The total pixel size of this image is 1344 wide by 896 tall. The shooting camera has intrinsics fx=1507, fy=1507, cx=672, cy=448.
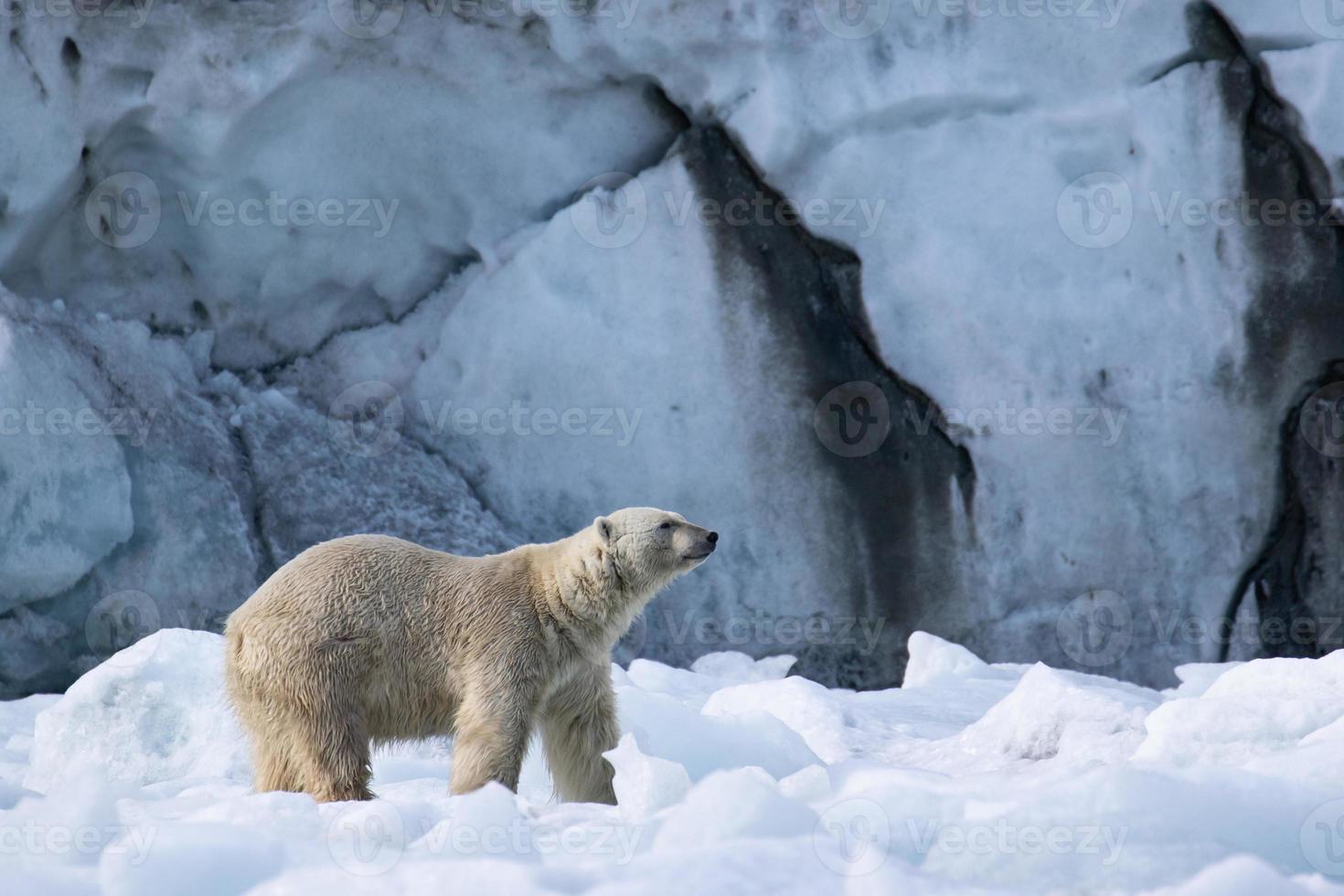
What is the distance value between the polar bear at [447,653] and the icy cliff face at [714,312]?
9.99ft

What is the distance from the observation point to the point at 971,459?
25.9ft

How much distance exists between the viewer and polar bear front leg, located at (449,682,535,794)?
447cm

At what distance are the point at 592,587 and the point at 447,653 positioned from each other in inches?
19.8

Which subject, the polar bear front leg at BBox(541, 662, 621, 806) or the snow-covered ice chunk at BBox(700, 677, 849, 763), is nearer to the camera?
the polar bear front leg at BBox(541, 662, 621, 806)

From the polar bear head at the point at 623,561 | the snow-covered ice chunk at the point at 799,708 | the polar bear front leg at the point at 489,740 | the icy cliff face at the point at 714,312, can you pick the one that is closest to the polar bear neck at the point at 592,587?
the polar bear head at the point at 623,561

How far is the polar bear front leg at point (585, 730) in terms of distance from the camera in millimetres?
4867

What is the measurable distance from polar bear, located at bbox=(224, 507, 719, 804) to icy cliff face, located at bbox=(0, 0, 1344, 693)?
3.04m

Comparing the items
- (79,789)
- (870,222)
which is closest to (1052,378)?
(870,222)

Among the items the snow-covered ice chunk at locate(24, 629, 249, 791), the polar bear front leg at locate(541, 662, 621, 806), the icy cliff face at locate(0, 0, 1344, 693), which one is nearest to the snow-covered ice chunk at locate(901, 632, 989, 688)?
the icy cliff face at locate(0, 0, 1344, 693)

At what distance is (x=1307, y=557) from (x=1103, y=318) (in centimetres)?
165

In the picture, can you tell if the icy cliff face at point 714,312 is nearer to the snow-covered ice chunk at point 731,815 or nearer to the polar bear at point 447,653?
the polar bear at point 447,653

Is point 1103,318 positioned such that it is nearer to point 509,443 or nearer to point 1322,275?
point 1322,275

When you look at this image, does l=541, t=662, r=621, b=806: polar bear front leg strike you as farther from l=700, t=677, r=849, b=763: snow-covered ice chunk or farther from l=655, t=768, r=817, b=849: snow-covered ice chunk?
l=655, t=768, r=817, b=849: snow-covered ice chunk

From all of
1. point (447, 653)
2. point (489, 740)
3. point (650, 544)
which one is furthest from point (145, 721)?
point (650, 544)
